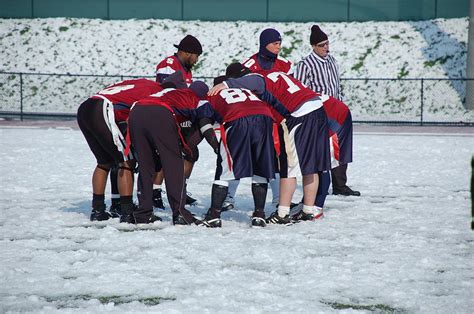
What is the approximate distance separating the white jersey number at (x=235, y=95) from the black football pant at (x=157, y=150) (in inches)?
21.7

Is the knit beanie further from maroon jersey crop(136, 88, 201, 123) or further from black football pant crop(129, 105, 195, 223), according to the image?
black football pant crop(129, 105, 195, 223)

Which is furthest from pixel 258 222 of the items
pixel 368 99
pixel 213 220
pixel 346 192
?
pixel 368 99

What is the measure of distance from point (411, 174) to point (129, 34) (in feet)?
86.5

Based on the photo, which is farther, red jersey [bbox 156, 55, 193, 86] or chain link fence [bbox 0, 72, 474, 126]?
chain link fence [bbox 0, 72, 474, 126]

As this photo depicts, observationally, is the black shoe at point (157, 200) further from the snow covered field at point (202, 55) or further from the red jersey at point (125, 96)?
the snow covered field at point (202, 55)

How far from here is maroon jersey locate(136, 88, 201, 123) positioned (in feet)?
26.7

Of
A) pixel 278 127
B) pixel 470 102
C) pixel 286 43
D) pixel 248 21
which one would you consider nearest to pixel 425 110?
pixel 470 102

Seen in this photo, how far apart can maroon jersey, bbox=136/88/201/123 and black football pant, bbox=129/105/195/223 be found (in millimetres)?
72

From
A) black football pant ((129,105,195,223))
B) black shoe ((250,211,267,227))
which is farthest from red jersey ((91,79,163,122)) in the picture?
black shoe ((250,211,267,227))

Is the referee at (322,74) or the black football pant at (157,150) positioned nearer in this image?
the black football pant at (157,150)

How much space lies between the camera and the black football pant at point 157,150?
8.06m

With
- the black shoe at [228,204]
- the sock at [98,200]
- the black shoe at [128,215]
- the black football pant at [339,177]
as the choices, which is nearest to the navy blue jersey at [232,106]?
the black shoe at [128,215]

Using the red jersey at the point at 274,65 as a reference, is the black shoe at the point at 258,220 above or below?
below

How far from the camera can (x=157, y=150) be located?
26.9 ft
